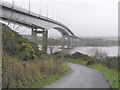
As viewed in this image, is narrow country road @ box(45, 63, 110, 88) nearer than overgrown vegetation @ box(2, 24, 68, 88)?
No

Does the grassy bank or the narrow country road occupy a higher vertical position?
the grassy bank

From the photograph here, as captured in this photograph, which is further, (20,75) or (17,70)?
(20,75)

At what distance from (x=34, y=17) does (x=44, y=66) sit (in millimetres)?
13006

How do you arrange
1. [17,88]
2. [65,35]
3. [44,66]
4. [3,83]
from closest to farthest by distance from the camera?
[3,83]
[17,88]
[44,66]
[65,35]

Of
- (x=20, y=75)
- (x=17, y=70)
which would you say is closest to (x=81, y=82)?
(x=20, y=75)

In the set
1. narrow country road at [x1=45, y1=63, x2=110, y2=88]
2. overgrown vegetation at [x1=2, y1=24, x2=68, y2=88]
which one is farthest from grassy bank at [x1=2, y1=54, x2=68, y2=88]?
narrow country road at [x1=45, y1=63, x2=110, y2=88]

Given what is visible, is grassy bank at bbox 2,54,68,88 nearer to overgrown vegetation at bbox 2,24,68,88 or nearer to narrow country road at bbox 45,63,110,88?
overgrown vegetation at bbox 2,24,68,88

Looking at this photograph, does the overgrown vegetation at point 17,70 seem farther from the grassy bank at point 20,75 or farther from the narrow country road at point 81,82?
the narrow country road at point 81,82

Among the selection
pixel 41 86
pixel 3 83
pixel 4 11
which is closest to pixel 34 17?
pixel 4 11

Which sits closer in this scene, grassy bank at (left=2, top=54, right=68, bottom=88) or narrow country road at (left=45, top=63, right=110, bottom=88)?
grassy bank at (left=2, top=54, right=68, bottom=88)

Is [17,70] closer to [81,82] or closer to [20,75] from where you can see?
[20,75]

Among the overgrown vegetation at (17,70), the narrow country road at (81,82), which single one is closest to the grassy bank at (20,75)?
the overgrown vegetation at (17,70)

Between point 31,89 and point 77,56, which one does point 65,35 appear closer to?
point 77,56

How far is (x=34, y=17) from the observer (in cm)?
2589
